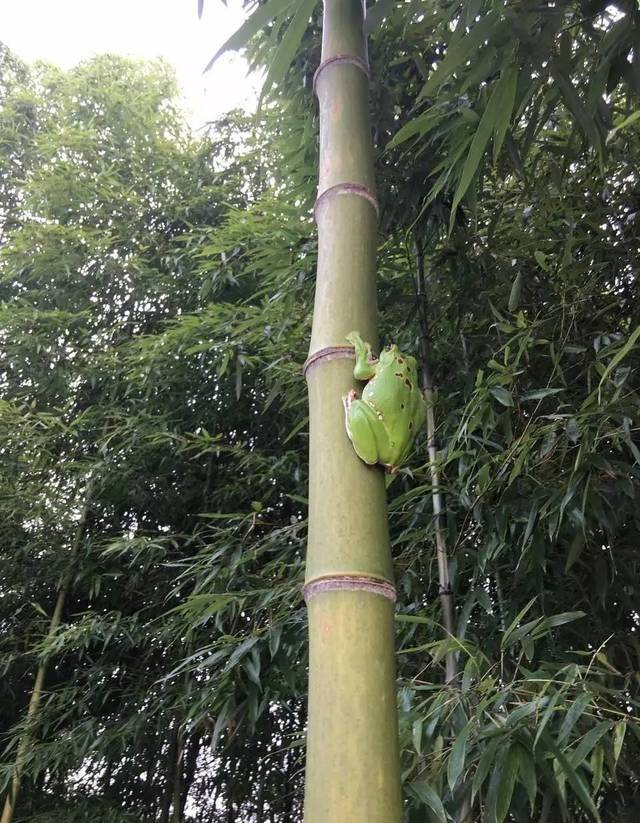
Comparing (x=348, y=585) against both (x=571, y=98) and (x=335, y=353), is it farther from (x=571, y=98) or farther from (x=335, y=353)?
(x=571, y=98)

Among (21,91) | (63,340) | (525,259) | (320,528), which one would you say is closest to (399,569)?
(525,259)

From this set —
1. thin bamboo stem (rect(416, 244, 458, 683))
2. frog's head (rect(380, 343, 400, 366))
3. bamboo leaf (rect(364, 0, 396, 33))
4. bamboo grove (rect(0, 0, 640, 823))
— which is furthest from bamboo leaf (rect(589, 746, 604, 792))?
bamboo leaf (rect(364, 0, 396, 33))

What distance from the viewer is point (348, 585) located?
646mm

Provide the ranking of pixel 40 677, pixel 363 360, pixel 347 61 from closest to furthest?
pixel 363 360
pixel 347 61
pixel 40 677

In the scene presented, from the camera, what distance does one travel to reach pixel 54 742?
7.80 ft

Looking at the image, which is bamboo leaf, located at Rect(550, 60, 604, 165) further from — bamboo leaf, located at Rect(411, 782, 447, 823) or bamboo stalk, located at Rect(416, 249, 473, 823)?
bamboo leaf, located at Rect(411, 782, 447, 823)

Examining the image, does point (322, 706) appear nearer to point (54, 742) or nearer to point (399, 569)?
point (399, 569)

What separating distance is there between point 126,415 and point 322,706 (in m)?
2.43

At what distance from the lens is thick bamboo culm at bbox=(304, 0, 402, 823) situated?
0.58 meters

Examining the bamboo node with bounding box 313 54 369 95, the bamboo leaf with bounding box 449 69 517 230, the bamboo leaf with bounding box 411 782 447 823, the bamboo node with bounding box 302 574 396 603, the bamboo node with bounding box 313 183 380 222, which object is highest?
the bamboo leaf with bounding box 449 69 517 230

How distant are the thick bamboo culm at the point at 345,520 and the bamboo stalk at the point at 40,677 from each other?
6.79 ft

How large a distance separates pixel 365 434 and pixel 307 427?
5.80ft

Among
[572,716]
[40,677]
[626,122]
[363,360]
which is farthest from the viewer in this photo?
[40,677]

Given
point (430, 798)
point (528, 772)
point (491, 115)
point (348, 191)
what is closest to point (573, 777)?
point (528, 772)
